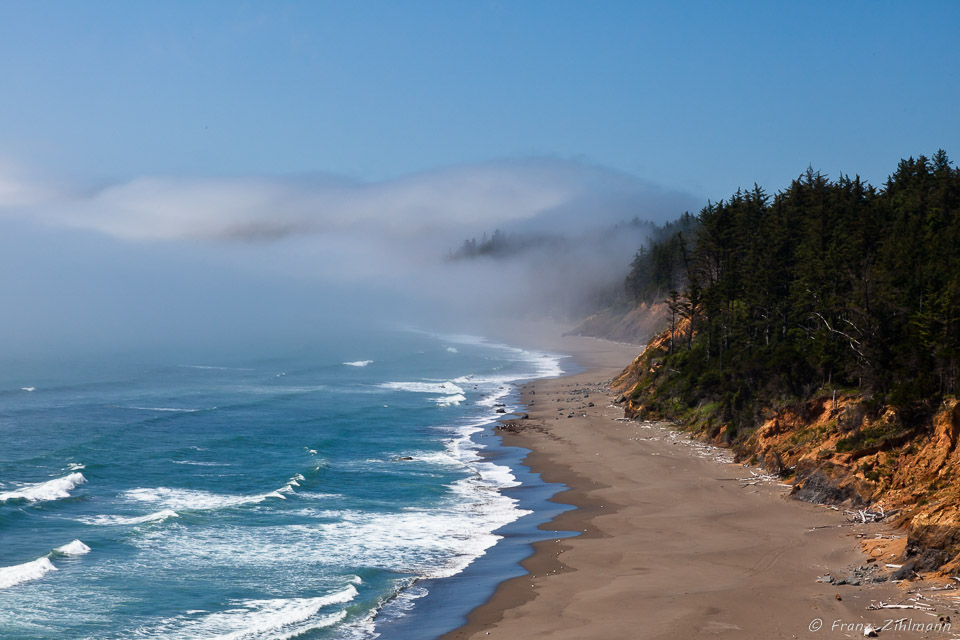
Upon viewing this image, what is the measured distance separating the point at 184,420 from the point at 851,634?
60.9 metres

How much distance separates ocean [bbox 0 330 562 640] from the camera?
25.1 metres

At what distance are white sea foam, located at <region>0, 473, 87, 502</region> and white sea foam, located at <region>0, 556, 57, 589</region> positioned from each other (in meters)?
11.6

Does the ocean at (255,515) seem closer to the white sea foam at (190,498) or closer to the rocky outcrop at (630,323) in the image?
the white sea foam at (190,498)

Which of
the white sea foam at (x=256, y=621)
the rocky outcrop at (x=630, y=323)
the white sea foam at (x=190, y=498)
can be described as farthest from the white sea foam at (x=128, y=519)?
the rocky outcrop at (x=630, y=323)

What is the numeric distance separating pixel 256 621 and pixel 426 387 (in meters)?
74.3

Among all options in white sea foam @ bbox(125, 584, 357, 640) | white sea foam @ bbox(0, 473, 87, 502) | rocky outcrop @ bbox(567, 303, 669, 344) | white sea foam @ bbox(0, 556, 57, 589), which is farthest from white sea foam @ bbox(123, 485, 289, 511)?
rocky outcrop @ bbox(567, 303, 669, 344)

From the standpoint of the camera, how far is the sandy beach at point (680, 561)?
2153 centimetres

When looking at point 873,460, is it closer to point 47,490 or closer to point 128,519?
point 128,519

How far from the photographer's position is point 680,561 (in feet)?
92.2

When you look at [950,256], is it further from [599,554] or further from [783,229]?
[599,554]

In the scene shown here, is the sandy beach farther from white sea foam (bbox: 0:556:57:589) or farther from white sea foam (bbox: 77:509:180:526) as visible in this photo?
white sea foam (bbox: 77:509:180:526)

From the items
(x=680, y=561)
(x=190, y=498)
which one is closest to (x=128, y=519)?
(x=190, y=498)

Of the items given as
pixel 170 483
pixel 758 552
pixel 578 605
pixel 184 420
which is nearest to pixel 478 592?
pixel 578 605

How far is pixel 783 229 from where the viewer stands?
56406 millimetres
